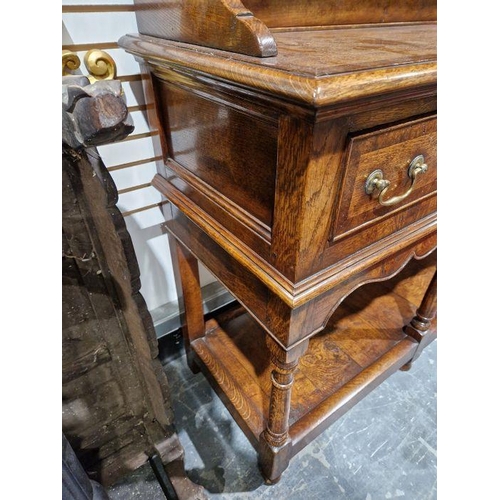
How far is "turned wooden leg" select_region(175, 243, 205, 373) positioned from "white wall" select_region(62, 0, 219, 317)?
10 cm

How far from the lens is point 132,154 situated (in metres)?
0.86

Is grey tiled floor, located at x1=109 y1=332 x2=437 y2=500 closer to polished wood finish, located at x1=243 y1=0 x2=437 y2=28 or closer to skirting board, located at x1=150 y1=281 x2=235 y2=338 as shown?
skirting board, located at x1=150 y1=281 x2=235 y2=338

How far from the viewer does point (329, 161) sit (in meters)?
0.44

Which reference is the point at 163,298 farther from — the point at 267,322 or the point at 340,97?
the point at 340,97

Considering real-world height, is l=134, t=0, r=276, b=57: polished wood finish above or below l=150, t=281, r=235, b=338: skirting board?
above

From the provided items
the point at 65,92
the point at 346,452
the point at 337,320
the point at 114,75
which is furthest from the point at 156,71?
the point at 346,452

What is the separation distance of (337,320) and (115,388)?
31.7 inches

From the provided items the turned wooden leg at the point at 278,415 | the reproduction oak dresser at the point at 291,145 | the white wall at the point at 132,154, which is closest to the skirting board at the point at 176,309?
the white wall at the point at 132,154

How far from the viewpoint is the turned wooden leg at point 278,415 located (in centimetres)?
67

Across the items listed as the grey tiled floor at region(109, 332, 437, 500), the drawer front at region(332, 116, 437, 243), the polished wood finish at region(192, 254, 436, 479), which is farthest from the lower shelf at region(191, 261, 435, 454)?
the drawer front at region(332, 116, 437, 243)

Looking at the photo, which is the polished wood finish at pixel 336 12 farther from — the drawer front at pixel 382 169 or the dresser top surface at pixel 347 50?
the drawer front at pixel 382 169

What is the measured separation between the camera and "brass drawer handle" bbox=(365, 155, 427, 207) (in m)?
0.52

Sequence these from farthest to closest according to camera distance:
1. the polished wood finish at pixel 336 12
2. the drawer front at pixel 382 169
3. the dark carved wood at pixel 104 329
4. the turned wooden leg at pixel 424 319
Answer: the turned wooden leg at pixel 424 319
the polished wood finish at pixel 336 12
the drawer front at pixel 382 169
the dark carved wood at pixel 104 329

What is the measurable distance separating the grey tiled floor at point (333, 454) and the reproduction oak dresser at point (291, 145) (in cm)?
15
